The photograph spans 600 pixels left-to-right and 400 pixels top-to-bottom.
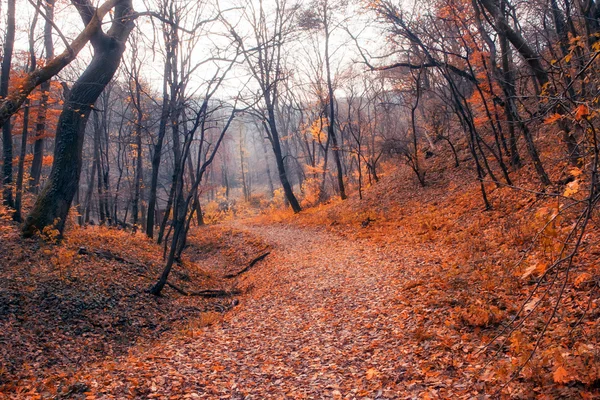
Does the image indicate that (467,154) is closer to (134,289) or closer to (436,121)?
(436,121)

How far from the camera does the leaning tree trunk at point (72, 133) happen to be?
8.54m

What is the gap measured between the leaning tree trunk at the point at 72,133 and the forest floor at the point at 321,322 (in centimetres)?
63

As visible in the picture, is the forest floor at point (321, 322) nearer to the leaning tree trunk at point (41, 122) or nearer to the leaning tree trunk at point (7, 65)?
the leaning tree trunk at point (7, 65)

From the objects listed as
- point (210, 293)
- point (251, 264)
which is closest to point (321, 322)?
point (210, 293)

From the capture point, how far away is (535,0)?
10445mm

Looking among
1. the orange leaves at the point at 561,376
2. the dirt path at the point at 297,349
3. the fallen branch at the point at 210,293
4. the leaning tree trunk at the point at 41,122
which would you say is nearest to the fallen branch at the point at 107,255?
the fallen branch at the point at 210,293

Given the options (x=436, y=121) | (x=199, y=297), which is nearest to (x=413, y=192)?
(x=436, y=121)

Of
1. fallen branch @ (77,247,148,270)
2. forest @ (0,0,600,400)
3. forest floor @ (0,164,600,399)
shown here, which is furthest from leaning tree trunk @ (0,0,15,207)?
fallen branch @ (77,247,148,270)

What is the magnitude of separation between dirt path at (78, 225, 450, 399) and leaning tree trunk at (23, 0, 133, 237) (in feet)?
15.4

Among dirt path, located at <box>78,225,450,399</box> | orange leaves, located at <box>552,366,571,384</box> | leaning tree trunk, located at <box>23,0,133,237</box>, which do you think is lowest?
dirt path, located at <box>78,225,450,399</box>

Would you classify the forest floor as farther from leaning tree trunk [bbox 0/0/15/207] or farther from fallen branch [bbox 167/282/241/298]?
leaning tree trunk [bbox 0/0/15/207]

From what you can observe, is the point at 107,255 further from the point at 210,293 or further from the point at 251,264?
the point at 251,264

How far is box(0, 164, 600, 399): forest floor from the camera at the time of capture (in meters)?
3.91

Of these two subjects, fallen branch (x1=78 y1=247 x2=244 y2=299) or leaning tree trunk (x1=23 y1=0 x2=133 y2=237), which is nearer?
leaning tree trunk (x1=23 y1=0 x2=133 y2=237)
